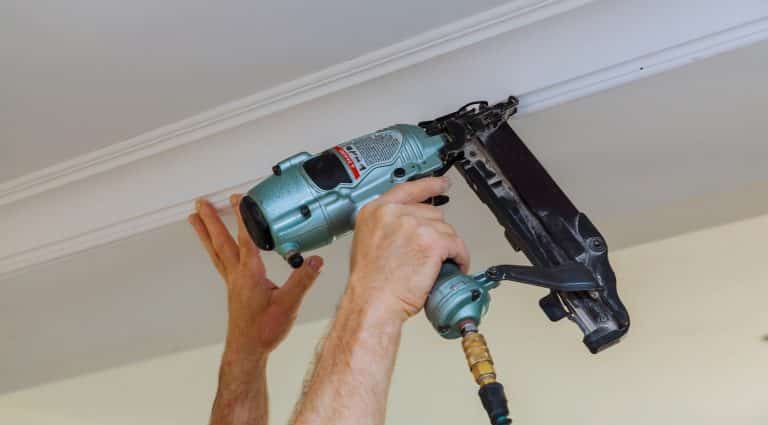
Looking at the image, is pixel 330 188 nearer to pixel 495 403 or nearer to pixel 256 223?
pixel 256 223

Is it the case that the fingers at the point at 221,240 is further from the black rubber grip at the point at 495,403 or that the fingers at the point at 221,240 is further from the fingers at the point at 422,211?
the black rubber grip at the point at 495,403

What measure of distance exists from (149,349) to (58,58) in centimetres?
102

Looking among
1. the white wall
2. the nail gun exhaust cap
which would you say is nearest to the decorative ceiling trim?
the nail gun exhaust cap

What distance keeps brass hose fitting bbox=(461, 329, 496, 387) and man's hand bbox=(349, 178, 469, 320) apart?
0.28 ft

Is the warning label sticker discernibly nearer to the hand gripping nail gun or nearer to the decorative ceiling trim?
the hand gripping nail gun

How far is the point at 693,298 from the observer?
7.38ft

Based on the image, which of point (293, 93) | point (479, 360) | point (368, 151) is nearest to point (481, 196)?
point (368, 151)

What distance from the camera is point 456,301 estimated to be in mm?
868

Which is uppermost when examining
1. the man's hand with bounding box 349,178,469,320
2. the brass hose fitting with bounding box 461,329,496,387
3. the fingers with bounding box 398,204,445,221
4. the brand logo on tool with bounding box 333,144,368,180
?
the brand logo on tool with bounding box 333,144,368,180

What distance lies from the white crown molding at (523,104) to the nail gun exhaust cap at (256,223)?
35 centimetres

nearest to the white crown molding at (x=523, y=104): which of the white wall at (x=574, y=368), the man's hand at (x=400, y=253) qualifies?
the man's hand at (x=400, y=253)

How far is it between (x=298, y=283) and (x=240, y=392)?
0.23 m

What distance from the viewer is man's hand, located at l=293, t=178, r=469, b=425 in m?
0.84

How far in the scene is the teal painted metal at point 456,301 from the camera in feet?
2.85
